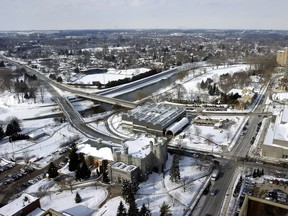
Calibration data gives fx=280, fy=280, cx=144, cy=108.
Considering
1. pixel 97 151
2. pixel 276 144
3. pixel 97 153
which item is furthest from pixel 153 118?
pixel 276 144

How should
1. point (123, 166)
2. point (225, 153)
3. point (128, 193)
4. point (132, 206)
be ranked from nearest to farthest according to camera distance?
point (132, 206), point (128, 193), point (123, 166), point (225, 153)

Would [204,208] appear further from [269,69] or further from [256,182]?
[269,69]

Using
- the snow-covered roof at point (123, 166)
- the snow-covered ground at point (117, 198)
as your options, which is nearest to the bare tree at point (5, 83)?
the snow-covered ground at point (117, 198)

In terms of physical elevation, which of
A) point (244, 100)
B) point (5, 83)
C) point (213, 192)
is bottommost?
point (213, 192)

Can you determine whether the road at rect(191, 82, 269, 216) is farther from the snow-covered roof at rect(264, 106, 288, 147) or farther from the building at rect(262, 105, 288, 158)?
the snow-covered roof at rect(264, 106, 288, 147)

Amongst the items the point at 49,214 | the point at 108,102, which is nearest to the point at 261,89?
the point at 108,102

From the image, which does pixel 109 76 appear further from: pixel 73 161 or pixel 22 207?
pixel 22 207
